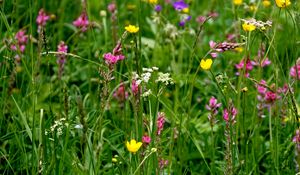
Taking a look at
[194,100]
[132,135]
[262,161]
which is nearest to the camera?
[132,135]

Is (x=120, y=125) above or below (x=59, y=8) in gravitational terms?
below

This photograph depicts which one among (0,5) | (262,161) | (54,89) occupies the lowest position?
(262,161)

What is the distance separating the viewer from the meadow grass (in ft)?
5.98

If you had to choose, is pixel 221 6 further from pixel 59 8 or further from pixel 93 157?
pixel 93 157

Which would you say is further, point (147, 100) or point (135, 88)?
point (147, 100)

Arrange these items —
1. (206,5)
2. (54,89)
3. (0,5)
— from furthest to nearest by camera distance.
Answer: (206,5)
(54,89)
(0,5)

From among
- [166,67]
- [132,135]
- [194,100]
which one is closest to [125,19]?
[166,67]

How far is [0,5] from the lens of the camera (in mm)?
2221

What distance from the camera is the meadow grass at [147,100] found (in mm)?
1823

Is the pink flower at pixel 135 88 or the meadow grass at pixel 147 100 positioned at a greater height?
the pink flower at pixel 135 88

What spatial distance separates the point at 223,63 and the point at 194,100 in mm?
295

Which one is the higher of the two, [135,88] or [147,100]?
[135,88]

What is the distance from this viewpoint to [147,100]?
225 cm

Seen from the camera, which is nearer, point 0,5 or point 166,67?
point 0,5
